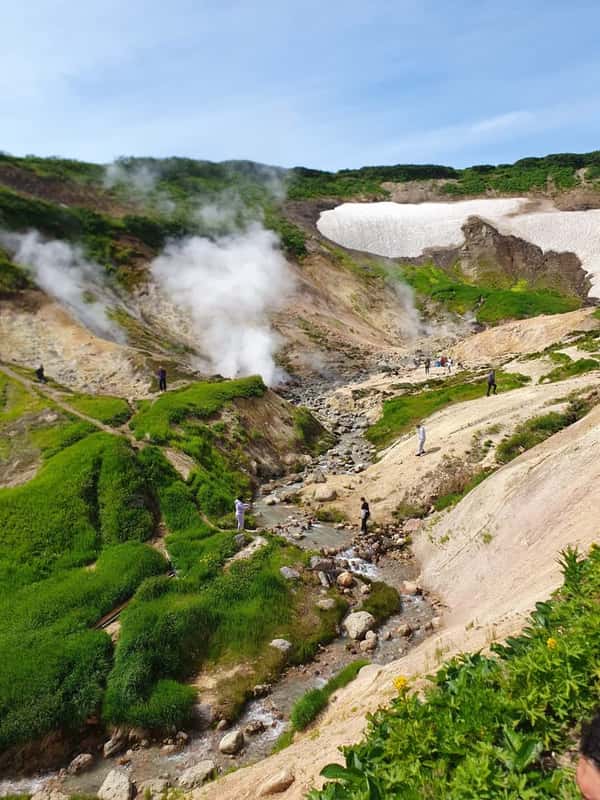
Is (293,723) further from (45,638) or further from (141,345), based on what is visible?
(141,345)

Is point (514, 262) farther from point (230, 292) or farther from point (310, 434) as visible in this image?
point (310, 434)

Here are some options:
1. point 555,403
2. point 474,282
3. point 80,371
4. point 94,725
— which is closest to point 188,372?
point 80,371

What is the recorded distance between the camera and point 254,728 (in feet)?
49.3

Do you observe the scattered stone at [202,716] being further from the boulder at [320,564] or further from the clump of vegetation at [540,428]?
the clump of vegetation at [540,428]

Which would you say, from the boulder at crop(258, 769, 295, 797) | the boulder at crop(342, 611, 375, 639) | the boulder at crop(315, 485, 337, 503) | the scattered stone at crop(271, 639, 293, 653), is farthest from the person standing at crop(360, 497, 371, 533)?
the boulder at crop(258, 769, 295, 797)

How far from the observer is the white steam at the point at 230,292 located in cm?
6391

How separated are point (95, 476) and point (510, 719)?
2365 centimetres

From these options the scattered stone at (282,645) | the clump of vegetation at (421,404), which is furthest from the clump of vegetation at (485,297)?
the scattered stone at (282,645)

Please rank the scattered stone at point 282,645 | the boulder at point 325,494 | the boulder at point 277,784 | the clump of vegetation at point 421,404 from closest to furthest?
1. the boulder at point 277,784
2. the scattered stone at point 282,645
3. the boulder at point 325,494
4. the clump of vegetation at point 421,404

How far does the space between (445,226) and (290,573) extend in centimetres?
11852

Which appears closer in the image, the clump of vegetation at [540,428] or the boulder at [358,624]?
the boulder at [358,624]

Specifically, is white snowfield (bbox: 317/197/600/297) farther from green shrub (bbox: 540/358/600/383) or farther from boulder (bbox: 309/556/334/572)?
boulder (bbox: 309/556/334/572)

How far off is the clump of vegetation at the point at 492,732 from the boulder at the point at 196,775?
301 inches

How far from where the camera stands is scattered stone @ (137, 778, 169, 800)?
12977 mm
